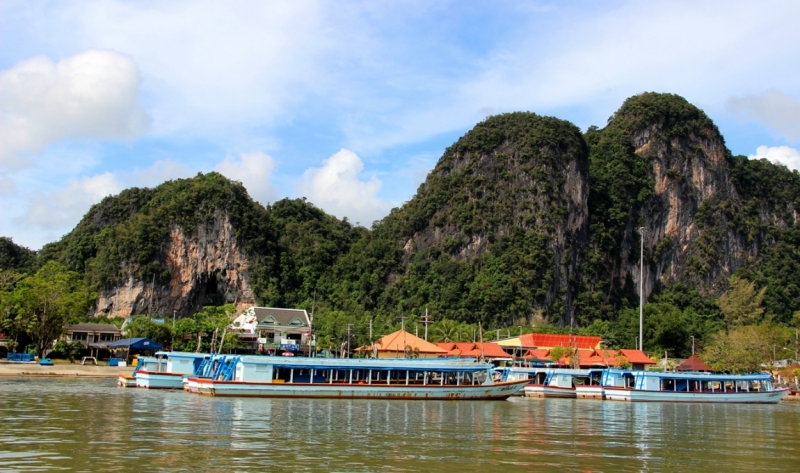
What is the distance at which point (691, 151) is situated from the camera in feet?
388

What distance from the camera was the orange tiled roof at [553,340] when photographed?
235ft

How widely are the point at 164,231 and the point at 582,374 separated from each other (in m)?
66.3

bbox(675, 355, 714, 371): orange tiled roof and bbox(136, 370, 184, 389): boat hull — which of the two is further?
bbox(675, 355, 714, 371): orange tiled roof

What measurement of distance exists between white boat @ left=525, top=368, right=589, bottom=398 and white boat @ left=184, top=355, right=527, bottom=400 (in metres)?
6.85

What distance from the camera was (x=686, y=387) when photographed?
41594mm

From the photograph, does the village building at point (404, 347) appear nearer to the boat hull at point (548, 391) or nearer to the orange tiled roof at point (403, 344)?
the orange tiled roof at point (403, 344)

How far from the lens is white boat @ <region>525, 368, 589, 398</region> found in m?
43.3

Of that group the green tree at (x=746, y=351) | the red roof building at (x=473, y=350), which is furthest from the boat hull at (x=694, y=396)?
the red roof building at (x=473, y=350)

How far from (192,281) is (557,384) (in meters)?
64.4

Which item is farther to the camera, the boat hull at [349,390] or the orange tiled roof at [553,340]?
the orange tiled roof at [553,340]

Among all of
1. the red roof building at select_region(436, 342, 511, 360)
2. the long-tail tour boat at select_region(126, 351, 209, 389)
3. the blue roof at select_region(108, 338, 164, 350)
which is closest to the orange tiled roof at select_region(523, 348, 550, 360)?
the red roof building at select_region(436, 342, 511, 360)

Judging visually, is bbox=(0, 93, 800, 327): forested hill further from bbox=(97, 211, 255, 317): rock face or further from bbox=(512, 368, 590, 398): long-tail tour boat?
bbox=(512, 368, 590, 398): long-tail tour boat

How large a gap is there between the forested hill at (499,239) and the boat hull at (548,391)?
137 ft

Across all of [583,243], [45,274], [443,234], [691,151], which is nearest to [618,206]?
[583,243]
